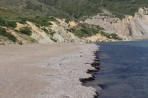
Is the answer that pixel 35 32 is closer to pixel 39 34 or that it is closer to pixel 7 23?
pixel 39 34

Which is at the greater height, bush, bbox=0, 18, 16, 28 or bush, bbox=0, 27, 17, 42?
bush, bbox=0, 18, 16, 28

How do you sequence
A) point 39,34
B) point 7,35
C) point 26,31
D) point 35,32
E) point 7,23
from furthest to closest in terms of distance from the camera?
1. point 39,34
2. point 35,32
3. point 7,23
4. point 26,31
5. point 7,35

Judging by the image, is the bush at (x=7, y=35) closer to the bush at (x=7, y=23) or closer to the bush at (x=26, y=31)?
the bush at (x=7, y=23)

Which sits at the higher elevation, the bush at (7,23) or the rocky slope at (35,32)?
the bush at (7,23)

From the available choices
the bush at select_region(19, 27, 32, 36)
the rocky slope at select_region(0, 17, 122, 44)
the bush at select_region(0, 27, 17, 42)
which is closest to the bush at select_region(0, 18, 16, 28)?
the rocky slope at select_region(0, 17, 122, 44)

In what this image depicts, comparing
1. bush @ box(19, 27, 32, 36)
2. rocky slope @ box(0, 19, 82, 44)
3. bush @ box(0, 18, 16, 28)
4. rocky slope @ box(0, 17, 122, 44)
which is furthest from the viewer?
bush @ box(19, 27, 32, 36)

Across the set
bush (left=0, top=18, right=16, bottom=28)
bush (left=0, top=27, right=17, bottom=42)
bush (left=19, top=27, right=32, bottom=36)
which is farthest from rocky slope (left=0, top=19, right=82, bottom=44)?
bush (left=0, top=18, right=16, bottom=28)

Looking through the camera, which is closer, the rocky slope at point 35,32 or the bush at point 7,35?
the bush at point 7,35

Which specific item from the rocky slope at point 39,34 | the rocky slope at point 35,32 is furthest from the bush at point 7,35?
the rocky slope at point 39,34

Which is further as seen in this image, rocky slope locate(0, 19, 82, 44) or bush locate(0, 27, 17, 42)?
rocky slope locate(0, 19, 82, 44)

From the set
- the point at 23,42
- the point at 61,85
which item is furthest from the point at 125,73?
the point at 23,42

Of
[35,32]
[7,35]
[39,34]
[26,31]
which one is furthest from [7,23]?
[7,35]

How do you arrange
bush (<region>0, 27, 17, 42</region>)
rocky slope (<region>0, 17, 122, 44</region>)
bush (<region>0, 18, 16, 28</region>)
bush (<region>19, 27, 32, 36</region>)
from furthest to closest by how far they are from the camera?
Result: bush (<region>19, 27, 32, 36</region>) < bush (<region>0, 18, 16, 28</region>) < rocky slope (<region>0, 17, 122, 44</region>) < bush (<region>0, 27, 17, 42</region>)

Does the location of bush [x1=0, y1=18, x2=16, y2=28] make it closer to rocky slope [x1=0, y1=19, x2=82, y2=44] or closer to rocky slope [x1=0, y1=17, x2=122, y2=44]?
rocky slope [x1=0, y1=17, x2=122, y2=44]
